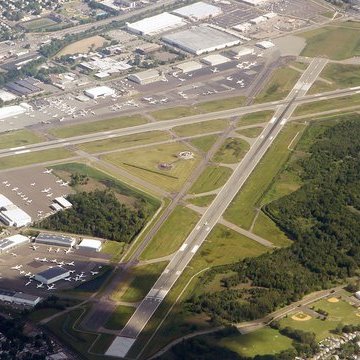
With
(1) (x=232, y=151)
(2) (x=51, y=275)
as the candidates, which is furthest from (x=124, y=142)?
(2) (x=51, y=275)

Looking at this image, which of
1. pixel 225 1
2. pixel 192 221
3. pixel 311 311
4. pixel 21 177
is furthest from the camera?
pixel 225 1

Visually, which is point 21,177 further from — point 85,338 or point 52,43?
point 52,43

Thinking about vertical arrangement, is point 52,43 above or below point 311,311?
below

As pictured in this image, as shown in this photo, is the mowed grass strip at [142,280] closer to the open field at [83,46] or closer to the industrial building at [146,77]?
the industrial building at [146,77]

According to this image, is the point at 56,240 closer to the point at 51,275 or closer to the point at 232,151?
the point at 51,275

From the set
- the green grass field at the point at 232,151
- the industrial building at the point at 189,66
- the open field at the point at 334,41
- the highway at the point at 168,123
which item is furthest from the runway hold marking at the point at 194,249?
the open field at the point at 334,41

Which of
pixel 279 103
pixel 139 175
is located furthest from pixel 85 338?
pixel 279 103

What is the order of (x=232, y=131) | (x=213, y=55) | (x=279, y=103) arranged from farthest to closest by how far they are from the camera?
(x=213, y=55) < (x=279, y=103) < (x=232, y=131)
